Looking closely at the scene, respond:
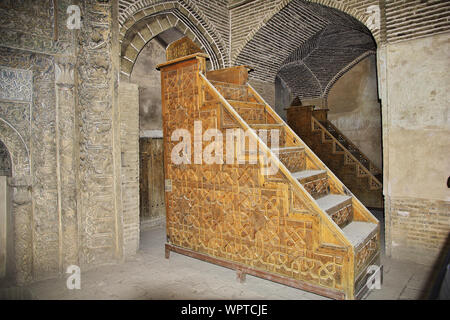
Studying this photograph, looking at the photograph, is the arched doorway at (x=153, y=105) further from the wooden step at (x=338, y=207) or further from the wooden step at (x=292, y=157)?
→ the wooden step at (x=338, y=207)

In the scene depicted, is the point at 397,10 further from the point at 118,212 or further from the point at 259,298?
the point at 118,212

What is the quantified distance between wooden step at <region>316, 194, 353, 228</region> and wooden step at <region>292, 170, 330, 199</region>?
8 cm

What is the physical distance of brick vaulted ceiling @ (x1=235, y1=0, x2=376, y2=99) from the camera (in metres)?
6.31

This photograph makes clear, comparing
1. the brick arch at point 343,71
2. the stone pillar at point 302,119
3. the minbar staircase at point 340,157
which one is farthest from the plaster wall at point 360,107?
the stone pillar at point 302,119

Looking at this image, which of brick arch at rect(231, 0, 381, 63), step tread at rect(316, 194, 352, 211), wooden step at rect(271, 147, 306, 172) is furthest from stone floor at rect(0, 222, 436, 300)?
brick arch at rect(231, 0, 381, 63)

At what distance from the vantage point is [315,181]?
3607 mm

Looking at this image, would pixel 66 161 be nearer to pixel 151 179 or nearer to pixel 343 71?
pixel 151 179

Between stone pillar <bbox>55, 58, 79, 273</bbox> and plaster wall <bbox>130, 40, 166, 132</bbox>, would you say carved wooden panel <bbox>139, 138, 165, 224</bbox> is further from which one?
stone pillar <bbox>55, 58, 79, 273</bbox>

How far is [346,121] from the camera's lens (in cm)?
955

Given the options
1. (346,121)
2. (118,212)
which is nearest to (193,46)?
(118,212)

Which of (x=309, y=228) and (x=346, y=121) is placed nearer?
(x=309, y=228)

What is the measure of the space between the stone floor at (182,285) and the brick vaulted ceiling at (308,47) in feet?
14.8
